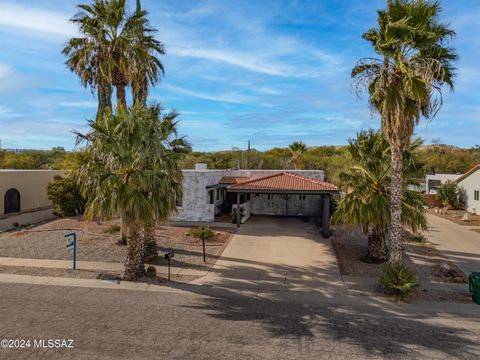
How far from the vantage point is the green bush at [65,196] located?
26328 mm

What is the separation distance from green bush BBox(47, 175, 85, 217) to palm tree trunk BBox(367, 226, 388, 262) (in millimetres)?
21621

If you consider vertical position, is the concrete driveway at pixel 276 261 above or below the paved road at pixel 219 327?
above

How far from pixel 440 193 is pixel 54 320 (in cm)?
3911

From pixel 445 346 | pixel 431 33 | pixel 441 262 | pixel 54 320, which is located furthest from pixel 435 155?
pixel 54 320

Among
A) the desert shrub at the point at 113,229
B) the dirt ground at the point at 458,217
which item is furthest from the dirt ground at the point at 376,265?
the desert shrub at the point at 113,229

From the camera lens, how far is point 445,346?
28.5ft

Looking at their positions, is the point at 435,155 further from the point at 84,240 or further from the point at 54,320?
the point at 54,320

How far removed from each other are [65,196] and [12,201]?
5709 mm

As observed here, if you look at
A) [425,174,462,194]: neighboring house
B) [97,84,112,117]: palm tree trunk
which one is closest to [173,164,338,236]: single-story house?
[97,84,112,117]: palm tree trunk

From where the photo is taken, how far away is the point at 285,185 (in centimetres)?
2364

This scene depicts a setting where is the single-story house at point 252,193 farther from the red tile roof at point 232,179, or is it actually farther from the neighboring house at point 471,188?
the neighboring house at point 471,188

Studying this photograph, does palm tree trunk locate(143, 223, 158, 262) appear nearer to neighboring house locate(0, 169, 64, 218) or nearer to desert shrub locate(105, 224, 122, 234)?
desert shrub locate(105, 224, 122, 234)

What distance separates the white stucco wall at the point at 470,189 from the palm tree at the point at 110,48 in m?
32.0

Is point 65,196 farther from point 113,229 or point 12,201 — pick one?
point 113,229
